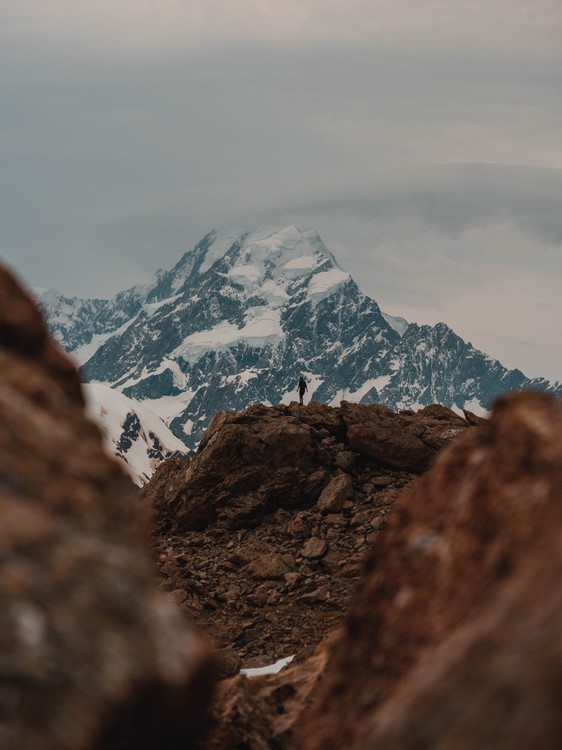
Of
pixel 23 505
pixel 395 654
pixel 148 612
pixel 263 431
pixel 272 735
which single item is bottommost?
pixel 272 735

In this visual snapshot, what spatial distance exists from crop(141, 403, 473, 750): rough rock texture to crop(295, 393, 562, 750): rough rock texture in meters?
19.0

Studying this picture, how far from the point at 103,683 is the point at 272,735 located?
17.9ft

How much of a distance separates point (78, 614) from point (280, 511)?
100 ft

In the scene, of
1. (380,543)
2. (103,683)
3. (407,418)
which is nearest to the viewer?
(103,683)

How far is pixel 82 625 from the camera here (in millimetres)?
5539

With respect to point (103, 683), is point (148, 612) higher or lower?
higher

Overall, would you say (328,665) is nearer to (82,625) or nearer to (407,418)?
(82,625)

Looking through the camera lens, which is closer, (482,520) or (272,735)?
(482,520)

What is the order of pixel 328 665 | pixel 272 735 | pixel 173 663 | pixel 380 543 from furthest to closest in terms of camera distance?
pixel 328 665 → pixel 272 735 → pixel 380 543 → pixel 173 663

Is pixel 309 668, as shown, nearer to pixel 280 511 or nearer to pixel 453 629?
pixel 453 629

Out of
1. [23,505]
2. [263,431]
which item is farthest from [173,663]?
[263,431]

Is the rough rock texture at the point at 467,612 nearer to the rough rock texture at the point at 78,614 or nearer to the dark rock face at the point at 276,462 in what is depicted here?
the rough rock texture at the point at 78,614

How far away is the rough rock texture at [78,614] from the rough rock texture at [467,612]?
1.52 meters

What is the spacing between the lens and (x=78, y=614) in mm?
5582
